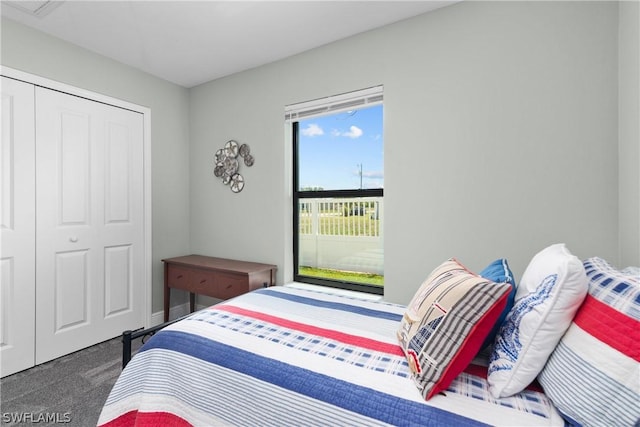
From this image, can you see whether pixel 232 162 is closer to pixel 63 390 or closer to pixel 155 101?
pixel 155 101

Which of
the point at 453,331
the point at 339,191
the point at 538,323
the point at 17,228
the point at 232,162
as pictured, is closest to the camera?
the point at 538,323

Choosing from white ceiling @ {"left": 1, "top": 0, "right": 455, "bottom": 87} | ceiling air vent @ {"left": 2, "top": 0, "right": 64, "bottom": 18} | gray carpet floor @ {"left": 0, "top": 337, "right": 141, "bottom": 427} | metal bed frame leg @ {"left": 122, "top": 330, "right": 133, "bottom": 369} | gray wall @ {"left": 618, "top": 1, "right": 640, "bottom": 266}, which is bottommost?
gray carpet floor @ {"left": 0, "top": 337, "right": 141, "bottom": 427}

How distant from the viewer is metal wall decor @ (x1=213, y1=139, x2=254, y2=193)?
3080 mm

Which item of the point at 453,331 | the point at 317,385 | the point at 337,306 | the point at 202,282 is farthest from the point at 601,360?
the point at 202,282

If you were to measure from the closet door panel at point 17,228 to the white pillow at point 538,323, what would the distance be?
3.05 m

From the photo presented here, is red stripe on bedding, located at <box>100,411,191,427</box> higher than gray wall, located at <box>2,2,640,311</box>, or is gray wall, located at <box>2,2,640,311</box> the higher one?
gray wall, located at <box>2,2,640,311</box>

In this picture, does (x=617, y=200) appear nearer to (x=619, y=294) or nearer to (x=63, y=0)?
(x=619, y=294)

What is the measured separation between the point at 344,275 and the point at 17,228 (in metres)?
2.55

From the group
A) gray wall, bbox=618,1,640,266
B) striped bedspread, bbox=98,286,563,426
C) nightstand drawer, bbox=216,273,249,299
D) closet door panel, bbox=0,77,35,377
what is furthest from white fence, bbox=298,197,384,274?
closet door panel, bbox=0,77,35,377

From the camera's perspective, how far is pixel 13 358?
2.22 m

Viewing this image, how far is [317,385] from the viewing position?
3.39 ft

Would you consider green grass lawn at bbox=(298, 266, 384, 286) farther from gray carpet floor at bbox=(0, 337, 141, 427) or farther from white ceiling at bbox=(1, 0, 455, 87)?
white ceiling at bbox=(1, 0, 455, 87)

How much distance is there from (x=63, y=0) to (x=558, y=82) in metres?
3.14

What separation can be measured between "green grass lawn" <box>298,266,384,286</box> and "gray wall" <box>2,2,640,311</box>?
0.20 meters
